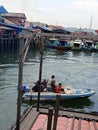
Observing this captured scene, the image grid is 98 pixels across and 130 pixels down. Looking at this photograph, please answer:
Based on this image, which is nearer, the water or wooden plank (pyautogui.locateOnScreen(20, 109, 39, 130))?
wooden plank (pyautogui.locateOnScreen(20, 109, 39, 130))

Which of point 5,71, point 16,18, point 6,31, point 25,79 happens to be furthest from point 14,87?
point 16,18

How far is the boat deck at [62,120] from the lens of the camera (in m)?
11.4

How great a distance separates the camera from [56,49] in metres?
58.4

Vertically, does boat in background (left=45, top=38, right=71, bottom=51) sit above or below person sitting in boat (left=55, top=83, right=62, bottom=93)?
above

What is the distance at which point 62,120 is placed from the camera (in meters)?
12.1

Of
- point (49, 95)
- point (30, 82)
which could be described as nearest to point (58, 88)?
point (49, 95)

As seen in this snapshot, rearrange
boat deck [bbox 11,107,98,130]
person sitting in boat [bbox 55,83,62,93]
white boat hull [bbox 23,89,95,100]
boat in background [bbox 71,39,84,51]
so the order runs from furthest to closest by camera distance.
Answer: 1. boat in background [bbox 71,39,84,51]
2. person sitting in boat [bbox 55,83,62,93]
3. white boat hull [bbox 23,89,95,100]
4. boat deck [bbox 11,107,98,130]

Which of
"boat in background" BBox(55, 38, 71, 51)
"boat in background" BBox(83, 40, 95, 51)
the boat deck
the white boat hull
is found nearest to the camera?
the boat deck

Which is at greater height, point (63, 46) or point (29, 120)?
point (63, 46)

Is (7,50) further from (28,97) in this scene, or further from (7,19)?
(28,97)

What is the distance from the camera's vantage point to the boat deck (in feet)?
37.3

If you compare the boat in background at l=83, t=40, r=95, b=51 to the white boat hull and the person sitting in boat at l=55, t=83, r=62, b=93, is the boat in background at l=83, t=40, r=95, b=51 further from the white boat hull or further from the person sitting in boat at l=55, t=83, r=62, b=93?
Result: the person sitting in boat at l=55, t=83, r=62, b=93

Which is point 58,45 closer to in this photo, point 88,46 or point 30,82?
point 88,46

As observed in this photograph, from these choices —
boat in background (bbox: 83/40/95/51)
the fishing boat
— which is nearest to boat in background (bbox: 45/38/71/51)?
boat in background (bbox: 83/40/95/51)
